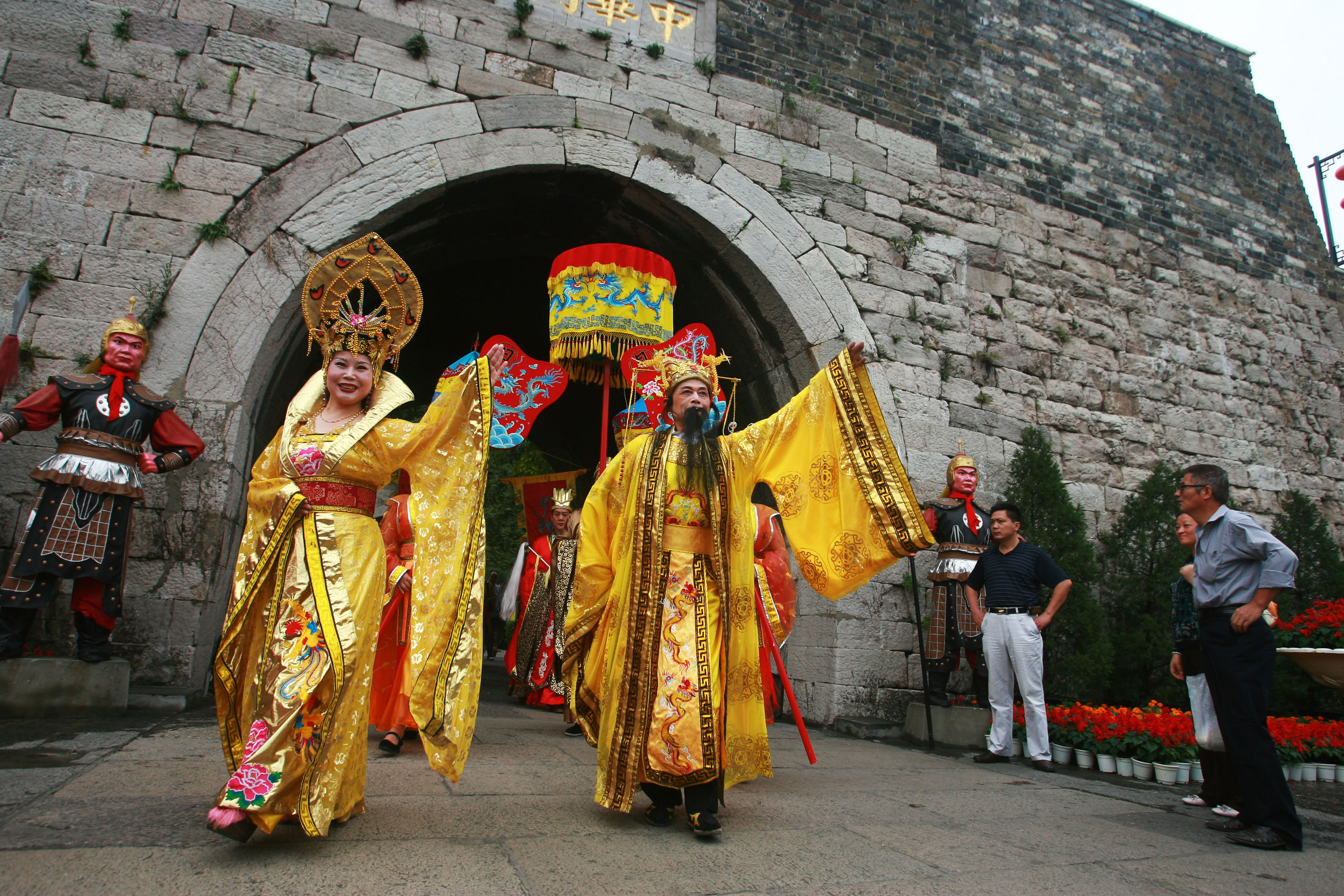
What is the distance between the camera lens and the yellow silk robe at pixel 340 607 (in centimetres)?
215

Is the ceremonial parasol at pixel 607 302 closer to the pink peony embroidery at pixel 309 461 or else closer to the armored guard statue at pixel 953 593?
the armored guard statue at pixel 953 593

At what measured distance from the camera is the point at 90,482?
12.3 ft

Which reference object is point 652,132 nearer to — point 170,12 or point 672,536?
point 170,12

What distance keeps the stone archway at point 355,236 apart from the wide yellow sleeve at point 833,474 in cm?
286

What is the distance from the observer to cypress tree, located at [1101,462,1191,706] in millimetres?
5688

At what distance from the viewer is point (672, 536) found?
9.55ft

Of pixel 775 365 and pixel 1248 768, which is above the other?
pixel 775 365

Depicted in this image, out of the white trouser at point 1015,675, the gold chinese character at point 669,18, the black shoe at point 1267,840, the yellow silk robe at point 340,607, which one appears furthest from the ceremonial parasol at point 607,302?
the black shoe at point 1267,840

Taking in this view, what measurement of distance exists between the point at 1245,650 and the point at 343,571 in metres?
3.35

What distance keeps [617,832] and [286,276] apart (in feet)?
13.5

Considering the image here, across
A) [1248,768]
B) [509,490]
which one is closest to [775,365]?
[1248,768]

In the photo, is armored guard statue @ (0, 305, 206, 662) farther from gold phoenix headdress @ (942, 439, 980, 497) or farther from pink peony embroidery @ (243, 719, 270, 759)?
gold phoenix headdress @ (942, 439, 980, 497)

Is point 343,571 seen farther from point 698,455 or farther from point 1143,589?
point 1143,589

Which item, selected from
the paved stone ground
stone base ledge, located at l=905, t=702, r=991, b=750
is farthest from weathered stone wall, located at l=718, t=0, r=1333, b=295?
the paved stone ground
